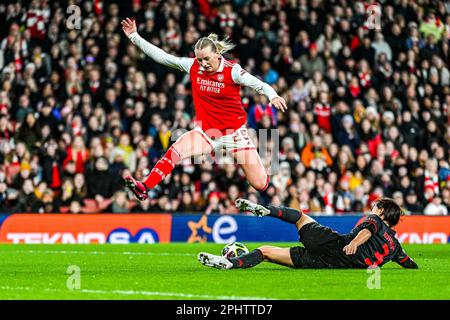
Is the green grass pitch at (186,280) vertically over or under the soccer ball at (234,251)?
under

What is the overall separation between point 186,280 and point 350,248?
1985mm

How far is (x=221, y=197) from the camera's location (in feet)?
64.0

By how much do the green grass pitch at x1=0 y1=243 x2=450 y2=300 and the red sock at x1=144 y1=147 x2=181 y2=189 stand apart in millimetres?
1041

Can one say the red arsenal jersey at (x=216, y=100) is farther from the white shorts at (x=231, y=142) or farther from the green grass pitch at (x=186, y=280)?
the green grass pitch at (x=186, y=280)

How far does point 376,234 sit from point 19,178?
1000 centimetres

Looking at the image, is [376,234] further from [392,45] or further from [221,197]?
[392,45]

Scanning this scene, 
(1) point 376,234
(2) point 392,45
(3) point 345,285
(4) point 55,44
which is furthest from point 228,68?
(2) point 392,45

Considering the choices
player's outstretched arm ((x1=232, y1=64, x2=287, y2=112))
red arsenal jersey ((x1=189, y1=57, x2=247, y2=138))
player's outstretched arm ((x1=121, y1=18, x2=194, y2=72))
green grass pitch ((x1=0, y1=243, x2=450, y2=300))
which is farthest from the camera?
player's outstretched arm ((x1=121, y1=18, x2=194, y2=72))

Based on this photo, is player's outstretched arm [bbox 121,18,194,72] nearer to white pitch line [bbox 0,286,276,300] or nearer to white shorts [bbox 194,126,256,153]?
white shorts [bbox 194,126,256,153]

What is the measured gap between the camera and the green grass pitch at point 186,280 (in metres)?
8.62

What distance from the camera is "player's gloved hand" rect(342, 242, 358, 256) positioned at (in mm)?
10797

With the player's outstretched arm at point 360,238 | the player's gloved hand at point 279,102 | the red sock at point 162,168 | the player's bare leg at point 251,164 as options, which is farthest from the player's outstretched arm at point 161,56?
the player's outstretched arm at point 360,238

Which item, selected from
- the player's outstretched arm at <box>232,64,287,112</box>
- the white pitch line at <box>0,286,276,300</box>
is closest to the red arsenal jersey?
the player's outstretched arm at <box>232,64,287,112</box>

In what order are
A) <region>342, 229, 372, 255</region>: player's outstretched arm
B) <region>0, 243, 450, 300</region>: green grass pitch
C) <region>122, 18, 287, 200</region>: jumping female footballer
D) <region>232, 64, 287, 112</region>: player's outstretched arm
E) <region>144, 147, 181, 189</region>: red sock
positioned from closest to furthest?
<region>0, 243, 450, 300</region>: green grass pitch
<region>342, 229, 372, 255</region>: player's outstretched arm
<region>232, 64, 287, 112</region>: player's outstretched arm
<region>144, 147, 181, 189</region>: red sock
<region>122, 18, 287, 200</region>: jumping female footballer
